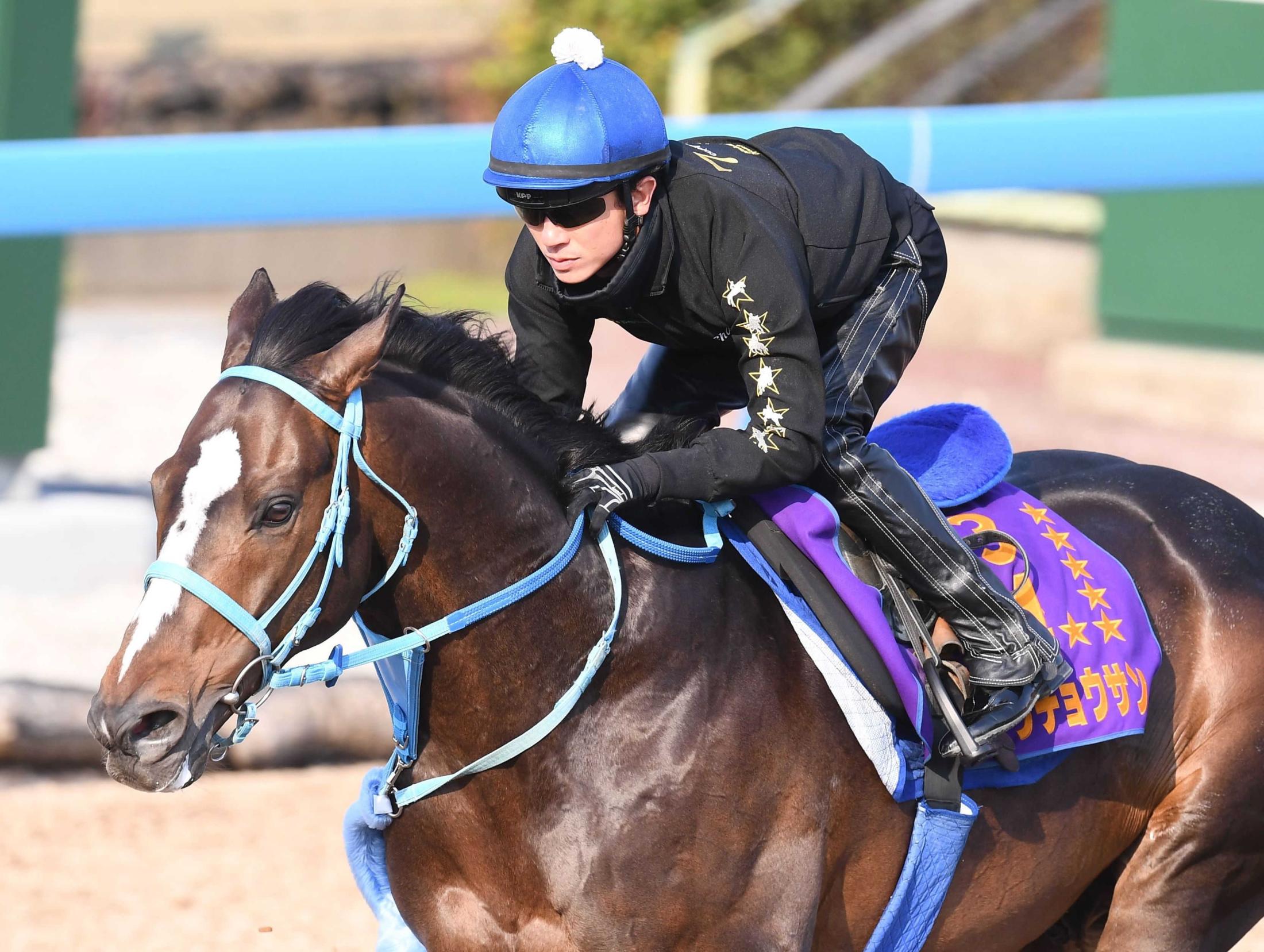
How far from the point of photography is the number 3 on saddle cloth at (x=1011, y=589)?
11.1ft

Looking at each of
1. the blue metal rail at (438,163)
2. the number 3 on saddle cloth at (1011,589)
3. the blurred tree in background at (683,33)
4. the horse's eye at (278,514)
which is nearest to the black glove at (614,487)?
the number 3 on saddle cloth at (1011,589)

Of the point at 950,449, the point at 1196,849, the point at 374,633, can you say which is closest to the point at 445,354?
the point at 374,633

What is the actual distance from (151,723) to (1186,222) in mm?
10353

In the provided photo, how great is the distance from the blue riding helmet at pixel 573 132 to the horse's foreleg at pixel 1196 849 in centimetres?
194

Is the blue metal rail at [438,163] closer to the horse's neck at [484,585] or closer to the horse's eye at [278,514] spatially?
the horse's neck at [484,585]

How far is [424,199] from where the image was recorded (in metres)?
6.48

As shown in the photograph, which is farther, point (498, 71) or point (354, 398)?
point (498, 71)

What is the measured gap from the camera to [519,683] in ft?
10.4

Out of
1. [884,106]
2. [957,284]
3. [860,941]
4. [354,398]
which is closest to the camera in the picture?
[354,398]

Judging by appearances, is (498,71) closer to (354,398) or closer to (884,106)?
(884,106)

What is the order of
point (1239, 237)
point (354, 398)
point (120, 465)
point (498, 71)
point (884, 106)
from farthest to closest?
point (498, 71)
point (884, 106)
point (1239, 237)
point (120, 465)
point (354, 398)

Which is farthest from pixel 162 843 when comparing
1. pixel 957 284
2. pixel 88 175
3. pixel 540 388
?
pixel 957 284

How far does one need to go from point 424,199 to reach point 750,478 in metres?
3.58

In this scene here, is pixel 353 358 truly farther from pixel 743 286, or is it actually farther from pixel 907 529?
pixel 907 529
